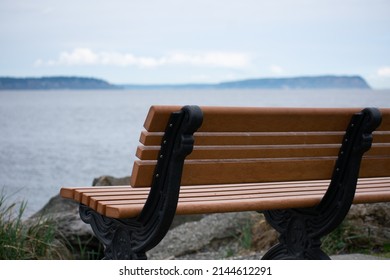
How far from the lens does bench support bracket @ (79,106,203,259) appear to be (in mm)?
3670

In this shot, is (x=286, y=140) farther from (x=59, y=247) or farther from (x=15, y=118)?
(x=15, y=118)

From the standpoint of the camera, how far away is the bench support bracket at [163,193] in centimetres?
367

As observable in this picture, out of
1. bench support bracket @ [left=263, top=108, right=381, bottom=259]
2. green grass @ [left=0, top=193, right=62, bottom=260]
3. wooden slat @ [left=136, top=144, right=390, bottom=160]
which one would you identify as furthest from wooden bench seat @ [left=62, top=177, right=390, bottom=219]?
green grass @ [left=0, top=193, right=62, bottom=260]

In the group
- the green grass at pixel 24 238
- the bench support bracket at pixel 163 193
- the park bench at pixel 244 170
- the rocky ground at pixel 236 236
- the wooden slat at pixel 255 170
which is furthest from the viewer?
the rocky ground at pixel 236 236

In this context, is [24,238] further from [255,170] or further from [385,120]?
[385,120]

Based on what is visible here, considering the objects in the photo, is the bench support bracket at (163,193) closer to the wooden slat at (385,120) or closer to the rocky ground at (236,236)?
the wooden slat at (385,120)

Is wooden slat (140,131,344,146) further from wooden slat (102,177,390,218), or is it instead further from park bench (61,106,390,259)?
wooden slat (102,177,390,218)

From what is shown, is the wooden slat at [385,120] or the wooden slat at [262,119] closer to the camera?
the wooden slat at [262,119]

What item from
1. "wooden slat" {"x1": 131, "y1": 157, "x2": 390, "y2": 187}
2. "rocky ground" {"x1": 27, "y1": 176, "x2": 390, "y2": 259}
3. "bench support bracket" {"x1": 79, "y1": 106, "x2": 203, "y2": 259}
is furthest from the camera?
"rocky ground" {"x1": 27, "y1": 176, "x2": 390, "y2": 259}

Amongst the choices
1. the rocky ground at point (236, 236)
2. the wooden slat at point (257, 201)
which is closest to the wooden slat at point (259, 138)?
the wooden slat at point (257, 201)

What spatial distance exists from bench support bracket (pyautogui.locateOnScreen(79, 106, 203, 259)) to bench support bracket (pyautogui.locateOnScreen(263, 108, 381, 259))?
99 cm

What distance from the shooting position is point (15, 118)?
7275 centimetres

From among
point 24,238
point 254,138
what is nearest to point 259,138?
point 254,138

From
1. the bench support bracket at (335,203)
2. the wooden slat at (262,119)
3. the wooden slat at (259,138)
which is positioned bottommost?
the bench support bracket at (335,203)
